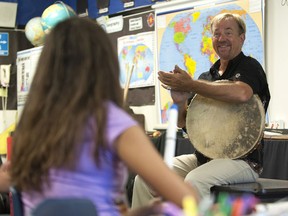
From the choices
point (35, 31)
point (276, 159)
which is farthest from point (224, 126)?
point (35, 31)

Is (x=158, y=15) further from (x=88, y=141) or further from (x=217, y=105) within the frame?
(x=88, y=141)

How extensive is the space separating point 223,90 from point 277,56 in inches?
63.3

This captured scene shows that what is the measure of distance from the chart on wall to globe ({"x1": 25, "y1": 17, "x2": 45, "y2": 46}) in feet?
5.72

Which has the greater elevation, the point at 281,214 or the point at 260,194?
the point at 281,214

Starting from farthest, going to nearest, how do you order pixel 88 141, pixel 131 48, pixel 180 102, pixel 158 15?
pixel 131 48, pixel 158 15, pixel 180 102, pixel 88 141

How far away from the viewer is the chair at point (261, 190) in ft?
7.84

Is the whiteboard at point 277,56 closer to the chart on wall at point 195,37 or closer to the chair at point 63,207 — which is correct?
the chart on wall at point 195,37

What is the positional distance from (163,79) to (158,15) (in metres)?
2.40

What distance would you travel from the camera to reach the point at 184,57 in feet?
16.1

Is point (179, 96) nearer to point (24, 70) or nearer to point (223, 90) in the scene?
point (223, 90)

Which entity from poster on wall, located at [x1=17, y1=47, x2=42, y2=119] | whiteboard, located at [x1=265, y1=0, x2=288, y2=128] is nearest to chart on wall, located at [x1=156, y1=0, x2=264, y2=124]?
whiteboard, located at [x1=265, y1=0, x2=288, y2=128]

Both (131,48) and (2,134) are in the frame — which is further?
(2,134)

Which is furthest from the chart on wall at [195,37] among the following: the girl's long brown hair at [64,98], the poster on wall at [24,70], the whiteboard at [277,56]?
the girl's long brown hair at [64,98]

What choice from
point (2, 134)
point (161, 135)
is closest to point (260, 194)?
point (161, 135)
